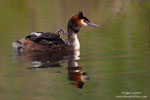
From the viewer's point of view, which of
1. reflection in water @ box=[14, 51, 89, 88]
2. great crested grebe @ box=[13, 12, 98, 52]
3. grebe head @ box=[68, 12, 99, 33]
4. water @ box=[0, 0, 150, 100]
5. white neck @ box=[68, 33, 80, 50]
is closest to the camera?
water @ box=[0, 0, 150, 100]

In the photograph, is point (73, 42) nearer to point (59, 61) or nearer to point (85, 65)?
point (59, 61)

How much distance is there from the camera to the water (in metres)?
7.22

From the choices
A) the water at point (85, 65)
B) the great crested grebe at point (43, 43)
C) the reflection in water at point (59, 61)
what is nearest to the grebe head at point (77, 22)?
the water at point (85, 65)

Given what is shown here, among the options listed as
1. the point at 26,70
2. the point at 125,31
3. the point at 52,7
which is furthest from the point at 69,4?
the point at 26,70

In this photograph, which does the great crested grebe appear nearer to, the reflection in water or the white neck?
the white neck

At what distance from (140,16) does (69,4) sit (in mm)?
3925

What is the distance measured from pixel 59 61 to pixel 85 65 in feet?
2.19

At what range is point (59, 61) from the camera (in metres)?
9.60

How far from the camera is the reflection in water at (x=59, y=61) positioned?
8070mm

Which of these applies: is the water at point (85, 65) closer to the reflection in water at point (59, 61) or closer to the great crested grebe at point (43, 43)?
the reflection in water at point (59, 61)

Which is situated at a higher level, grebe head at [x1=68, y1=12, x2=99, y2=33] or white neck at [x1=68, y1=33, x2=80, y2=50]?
grebe head at [x1=68, y1=12, x2=99, y2=33]

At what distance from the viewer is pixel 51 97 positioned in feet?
22.6

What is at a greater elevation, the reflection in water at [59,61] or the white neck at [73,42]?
the white neck at [73,42]

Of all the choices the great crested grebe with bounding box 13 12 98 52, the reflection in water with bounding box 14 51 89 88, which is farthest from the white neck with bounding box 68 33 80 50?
the reflection in water with bounding box 14 51 89 88
